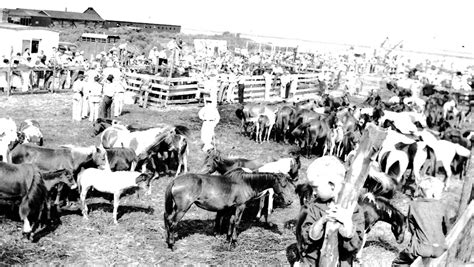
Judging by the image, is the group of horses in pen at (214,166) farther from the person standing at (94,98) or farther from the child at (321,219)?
the person standing at (94,98)

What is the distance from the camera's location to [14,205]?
27.7 ft

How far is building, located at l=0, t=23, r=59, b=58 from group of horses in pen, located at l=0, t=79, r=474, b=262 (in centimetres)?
1604

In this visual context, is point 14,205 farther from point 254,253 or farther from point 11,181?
point 254,253

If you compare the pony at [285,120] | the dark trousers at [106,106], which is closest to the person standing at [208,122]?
the pony at [285,120]

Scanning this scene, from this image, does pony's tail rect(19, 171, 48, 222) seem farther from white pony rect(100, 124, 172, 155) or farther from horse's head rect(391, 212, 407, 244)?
horse's head rect(391, 212, 407, 244)

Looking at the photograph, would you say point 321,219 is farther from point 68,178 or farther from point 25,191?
point 68,178

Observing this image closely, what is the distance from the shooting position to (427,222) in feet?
16.6

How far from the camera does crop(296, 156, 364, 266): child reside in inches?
148

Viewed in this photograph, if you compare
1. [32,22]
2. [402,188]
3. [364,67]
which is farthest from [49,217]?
[32,22]

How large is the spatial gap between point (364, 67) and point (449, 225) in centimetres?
4432

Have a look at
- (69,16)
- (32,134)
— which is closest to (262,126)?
(32,134)

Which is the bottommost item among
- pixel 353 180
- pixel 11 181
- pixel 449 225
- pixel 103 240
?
pixel 103 240

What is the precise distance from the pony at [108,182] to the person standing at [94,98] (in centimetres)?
783

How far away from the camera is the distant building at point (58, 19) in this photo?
48.9 meters
